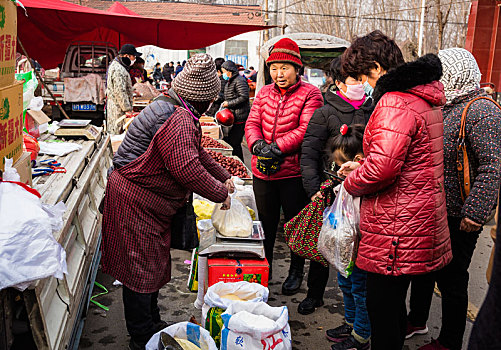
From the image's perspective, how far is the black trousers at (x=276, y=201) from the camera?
14.5 ft

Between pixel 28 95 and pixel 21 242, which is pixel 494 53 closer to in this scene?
pixel 28 95

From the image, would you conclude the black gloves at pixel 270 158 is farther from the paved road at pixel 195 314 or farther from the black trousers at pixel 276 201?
the paved road at pixel 195 314

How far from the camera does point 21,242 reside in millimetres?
1934

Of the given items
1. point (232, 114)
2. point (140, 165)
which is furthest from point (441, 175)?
point (232, 114)

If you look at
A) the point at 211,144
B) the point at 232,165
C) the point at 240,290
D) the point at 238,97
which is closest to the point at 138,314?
the point at 240,290

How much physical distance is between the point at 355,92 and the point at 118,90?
611 cm

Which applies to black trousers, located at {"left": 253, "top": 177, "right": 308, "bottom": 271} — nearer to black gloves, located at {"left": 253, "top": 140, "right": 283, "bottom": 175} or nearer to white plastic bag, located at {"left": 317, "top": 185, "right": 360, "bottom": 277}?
black gloves, located at {"left": 253, "top": 140, "right": 283, "bottom": 175}

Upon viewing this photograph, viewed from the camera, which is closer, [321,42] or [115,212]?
[115,212]

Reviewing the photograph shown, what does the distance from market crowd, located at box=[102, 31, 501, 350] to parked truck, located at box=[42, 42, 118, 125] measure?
28.7 ft

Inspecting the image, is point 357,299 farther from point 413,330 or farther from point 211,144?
point 211,144

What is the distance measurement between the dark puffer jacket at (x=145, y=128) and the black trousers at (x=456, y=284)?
203 cm

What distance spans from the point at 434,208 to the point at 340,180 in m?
0.77

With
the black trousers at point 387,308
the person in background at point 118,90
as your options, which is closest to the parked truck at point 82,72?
the person in background at point 118,90

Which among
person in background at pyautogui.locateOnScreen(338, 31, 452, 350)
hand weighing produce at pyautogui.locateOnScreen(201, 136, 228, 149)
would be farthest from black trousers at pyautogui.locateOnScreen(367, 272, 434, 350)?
hand weighing produce at pyautogui.locateOnScreen(201, 136, 228, 149)
